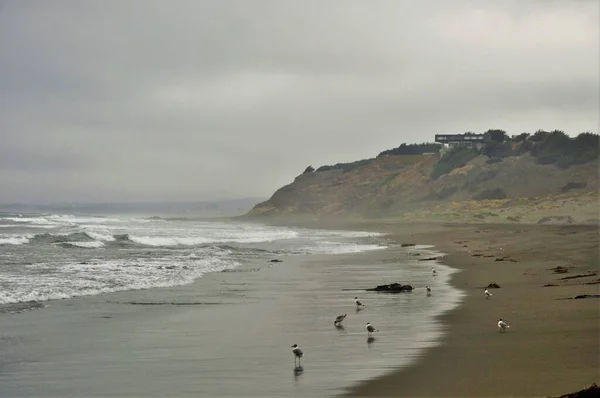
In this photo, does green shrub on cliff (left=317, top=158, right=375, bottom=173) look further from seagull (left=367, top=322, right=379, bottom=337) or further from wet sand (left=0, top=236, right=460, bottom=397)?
seagull (left=367, top=322, right=379, bottom=337)

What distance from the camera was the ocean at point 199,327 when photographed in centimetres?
823

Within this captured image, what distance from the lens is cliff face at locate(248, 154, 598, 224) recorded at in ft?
254

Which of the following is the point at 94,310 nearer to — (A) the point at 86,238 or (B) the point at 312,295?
(B) the point at 312,295

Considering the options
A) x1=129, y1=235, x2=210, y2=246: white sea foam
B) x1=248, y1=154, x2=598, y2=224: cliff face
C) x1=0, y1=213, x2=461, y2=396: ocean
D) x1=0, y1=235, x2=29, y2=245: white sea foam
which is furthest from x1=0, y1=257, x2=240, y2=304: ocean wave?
x1=248, y1=154, x2=598, y2=224: cliff face

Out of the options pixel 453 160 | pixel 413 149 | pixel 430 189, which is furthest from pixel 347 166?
pixel 430 189

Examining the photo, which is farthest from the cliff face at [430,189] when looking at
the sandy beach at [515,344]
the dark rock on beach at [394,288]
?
the dark rock on beach at [394,288]

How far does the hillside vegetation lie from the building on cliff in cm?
491

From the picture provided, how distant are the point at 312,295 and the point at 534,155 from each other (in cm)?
8765

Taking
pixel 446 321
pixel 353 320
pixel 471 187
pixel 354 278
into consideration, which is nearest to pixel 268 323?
pixel 353 320

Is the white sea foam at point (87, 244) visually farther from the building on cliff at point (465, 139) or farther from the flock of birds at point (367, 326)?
the building on cliff at point (465, 139)

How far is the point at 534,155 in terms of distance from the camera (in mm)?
98625

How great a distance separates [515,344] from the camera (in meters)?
9.85

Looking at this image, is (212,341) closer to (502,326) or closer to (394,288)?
(502,326)

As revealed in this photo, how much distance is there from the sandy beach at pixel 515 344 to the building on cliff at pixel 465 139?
355 feet
